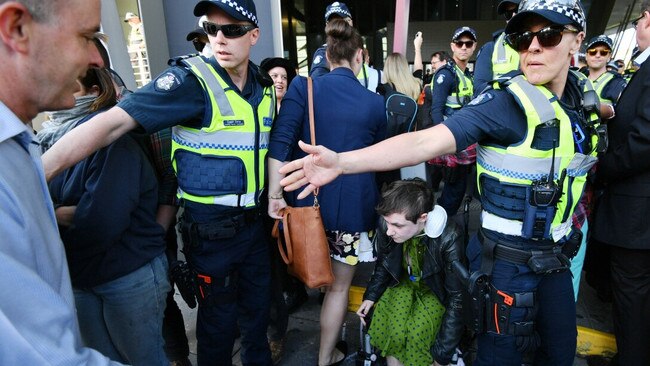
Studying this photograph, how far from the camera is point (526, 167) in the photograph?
1.54 meters

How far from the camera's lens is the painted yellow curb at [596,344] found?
264 centimetres

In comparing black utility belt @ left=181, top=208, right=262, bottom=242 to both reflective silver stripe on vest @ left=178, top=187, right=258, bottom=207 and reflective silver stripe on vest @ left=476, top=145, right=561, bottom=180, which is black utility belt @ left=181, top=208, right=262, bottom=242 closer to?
reflective silver stripe on vest @ left=178, top=187, right=258, bottom=207

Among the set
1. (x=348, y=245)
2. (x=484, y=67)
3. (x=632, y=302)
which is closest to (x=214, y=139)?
(x=348, y=245)

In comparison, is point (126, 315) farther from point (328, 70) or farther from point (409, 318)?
point (328, 70)

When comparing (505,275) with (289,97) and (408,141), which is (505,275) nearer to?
(408,141)

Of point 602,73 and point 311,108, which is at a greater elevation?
point 311,108

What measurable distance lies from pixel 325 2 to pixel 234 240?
41.9 feet

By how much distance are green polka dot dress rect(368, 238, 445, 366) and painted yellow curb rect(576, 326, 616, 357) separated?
1.25 m

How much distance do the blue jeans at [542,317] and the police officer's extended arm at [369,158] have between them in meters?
0.69

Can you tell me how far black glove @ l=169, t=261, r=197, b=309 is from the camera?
80.5 inches

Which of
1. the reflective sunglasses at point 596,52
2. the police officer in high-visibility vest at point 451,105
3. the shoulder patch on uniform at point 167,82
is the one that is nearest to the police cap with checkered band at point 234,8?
the shoulder patch on uniform at point 167,82

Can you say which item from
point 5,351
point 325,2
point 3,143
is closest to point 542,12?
point 3,143

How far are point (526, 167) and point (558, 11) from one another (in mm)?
616

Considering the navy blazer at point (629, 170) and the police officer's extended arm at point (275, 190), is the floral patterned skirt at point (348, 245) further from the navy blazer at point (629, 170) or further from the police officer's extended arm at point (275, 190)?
the navy blazer at point (629, 170)
